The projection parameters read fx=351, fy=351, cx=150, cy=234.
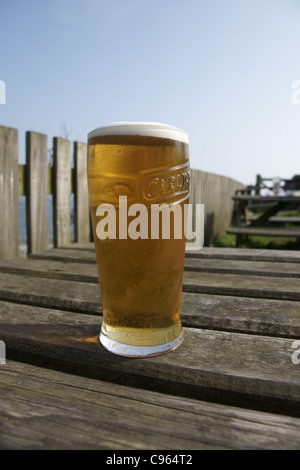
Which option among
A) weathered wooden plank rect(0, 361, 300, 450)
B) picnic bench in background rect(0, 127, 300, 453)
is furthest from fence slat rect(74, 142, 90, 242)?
weathered wooden plank rect(0, 361, 300, 450)

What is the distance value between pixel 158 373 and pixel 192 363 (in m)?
0.08

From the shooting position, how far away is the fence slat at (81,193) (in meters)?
3.05

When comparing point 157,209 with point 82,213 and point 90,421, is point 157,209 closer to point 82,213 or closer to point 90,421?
point 90,421

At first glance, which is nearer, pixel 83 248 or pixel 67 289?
pixel 67 289

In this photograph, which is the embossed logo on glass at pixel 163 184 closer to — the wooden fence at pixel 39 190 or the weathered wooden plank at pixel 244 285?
the weathered wooden plank at pixel 244 285

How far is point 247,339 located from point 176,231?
322mm

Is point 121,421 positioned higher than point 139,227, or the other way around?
point 139,227

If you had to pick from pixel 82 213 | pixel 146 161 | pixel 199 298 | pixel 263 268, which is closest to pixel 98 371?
pixel 146 161

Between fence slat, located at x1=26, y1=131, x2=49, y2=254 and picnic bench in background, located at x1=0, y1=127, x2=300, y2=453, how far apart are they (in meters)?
1.26

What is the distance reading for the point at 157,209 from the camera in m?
0.81

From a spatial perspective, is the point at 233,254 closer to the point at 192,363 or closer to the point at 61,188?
the point at 192,363

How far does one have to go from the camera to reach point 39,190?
273 cm

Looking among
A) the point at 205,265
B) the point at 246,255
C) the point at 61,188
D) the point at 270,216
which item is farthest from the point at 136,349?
the point at 270,216

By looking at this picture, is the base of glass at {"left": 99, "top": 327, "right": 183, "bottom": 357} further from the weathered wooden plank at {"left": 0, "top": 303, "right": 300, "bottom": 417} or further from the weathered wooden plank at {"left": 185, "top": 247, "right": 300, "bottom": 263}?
the weathered wooden plank at {"left": 185, "top": 247, "right": 300, "bottom": 263}
